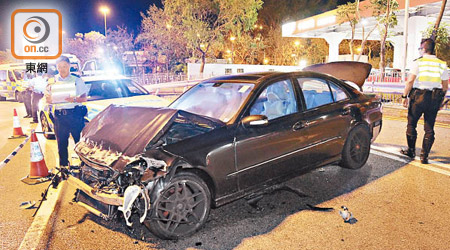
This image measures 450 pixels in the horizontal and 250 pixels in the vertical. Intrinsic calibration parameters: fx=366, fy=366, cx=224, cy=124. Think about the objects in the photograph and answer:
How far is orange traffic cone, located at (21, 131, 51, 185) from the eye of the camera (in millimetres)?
5406

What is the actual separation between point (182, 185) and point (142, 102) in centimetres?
491

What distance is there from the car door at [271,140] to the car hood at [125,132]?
1.27ft

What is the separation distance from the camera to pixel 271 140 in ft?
13.3

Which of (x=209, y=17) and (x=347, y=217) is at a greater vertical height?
(x=209, y=17)

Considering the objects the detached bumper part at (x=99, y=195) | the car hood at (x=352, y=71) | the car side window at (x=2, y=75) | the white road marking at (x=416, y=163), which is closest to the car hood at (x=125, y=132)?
the detached bumper part at (x=99, y=195)

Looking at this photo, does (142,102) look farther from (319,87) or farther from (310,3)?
(310,3)

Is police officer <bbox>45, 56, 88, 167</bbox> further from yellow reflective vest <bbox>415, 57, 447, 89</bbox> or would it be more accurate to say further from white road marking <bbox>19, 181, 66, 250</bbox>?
yellow reflective vest <bbox>415, 57, 447, 89</bbox>

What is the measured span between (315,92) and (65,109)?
372cm

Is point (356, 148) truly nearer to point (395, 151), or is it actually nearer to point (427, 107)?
point (427, 107)

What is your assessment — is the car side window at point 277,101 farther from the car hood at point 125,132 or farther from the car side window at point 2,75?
the car side window at point 2,75

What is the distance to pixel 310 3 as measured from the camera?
2183 inches

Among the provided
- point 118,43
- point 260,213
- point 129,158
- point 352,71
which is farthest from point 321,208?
point 118,43

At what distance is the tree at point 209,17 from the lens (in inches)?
1190

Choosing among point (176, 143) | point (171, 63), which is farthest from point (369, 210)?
point (171, 63)
